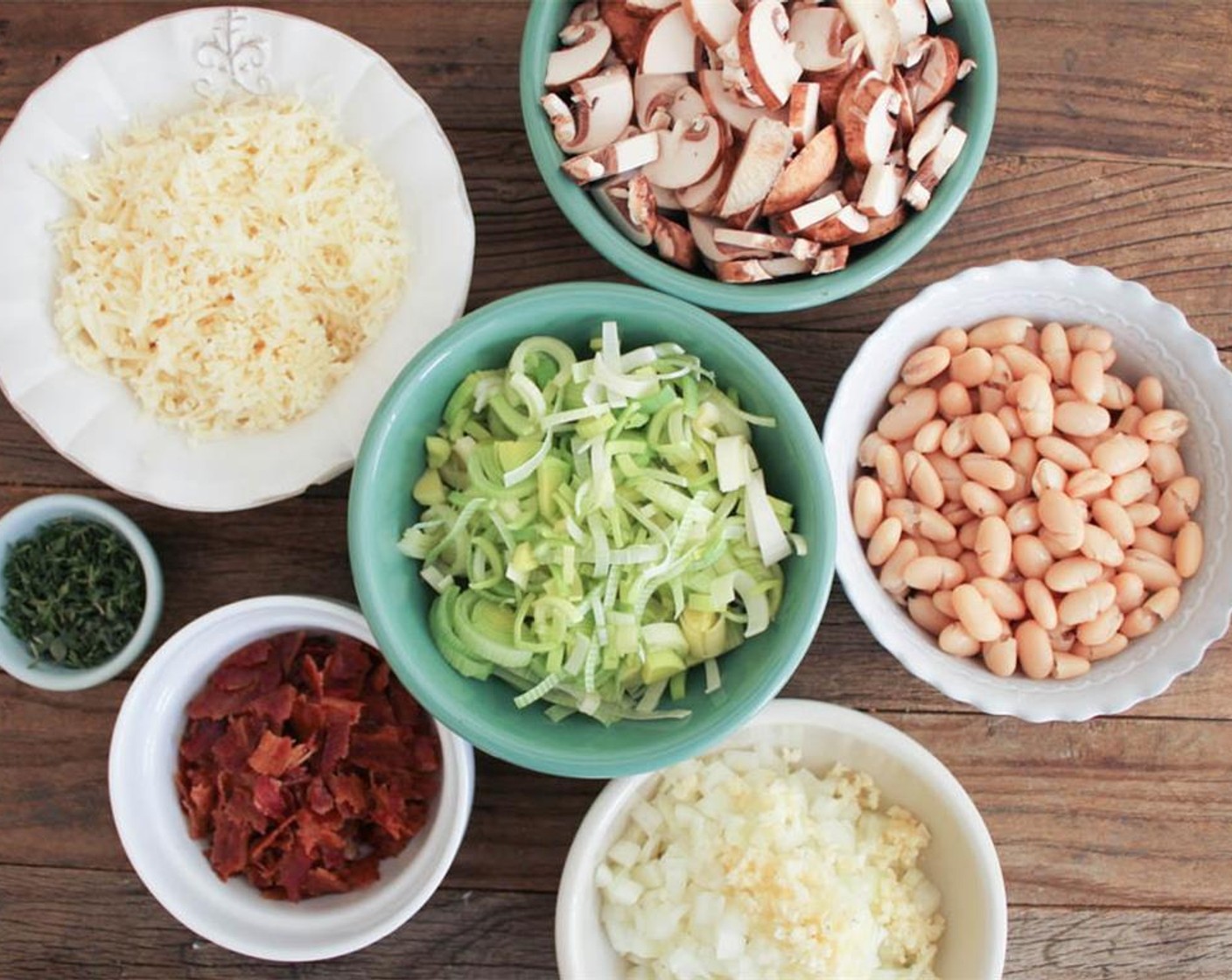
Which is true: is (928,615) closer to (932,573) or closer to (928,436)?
(932,573)

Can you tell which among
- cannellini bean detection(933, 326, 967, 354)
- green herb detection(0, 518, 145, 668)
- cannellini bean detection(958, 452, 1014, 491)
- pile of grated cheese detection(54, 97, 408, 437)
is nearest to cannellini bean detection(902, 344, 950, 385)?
cannellini bean detection(933, 326, 967, 354)

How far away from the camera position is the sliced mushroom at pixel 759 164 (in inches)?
52.4

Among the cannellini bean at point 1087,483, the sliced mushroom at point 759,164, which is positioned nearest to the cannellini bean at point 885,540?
the cannellini bean at point 1087,483

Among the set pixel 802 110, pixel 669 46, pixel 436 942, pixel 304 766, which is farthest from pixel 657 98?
pixel 436 942

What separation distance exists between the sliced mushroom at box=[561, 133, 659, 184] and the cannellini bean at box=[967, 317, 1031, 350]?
1.57ft

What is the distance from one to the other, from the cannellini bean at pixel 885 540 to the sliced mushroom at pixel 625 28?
65 centimetres

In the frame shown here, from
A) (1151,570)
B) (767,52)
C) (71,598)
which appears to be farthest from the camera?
(71,598)

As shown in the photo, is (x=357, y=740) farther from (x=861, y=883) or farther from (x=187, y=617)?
(x=861, y=883)

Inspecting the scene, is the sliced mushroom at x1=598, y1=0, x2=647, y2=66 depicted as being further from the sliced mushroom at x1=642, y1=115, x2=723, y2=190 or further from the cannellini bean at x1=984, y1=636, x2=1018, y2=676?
the cannellini bean at x1=984, y1=636, x2=1018, y2=676

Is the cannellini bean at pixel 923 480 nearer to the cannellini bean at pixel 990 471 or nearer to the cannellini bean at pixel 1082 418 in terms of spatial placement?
the cannellini bean at pixel 990 471

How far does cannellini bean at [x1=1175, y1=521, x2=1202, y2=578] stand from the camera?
1405mm

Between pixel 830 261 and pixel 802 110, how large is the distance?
178 millimetres

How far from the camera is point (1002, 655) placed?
54.8 inches

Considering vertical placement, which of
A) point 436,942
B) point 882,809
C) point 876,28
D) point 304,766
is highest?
point 876,28
